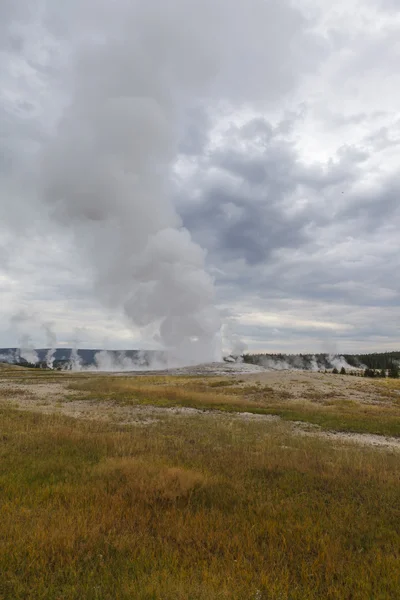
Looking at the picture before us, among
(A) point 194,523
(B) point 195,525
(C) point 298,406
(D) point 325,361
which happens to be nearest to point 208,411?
(C) point 298,406

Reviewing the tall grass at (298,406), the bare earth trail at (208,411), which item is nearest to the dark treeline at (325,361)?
the bare earth trail at (208,411)

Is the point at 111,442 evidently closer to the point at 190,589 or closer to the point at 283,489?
the point at 283,489

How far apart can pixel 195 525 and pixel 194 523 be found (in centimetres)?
12

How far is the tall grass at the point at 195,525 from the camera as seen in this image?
201 inches

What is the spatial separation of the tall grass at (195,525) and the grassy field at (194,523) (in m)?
0.03

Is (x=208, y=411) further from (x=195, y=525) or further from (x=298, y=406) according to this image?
(x=195, y=525)

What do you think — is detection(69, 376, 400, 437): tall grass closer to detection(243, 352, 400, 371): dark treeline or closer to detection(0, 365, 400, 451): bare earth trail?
detection(0, 365, 400, 451): bare earth trail

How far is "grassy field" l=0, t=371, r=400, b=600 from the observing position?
5.10 meters

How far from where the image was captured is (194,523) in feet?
23.3

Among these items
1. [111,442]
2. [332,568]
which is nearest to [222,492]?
[332,568]

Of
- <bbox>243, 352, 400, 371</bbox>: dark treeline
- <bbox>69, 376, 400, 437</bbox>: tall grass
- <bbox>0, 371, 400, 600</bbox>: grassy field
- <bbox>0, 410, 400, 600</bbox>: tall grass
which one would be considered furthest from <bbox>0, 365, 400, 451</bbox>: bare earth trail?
<bbox>243, 352, 400, 371</bbox>: dark treeline

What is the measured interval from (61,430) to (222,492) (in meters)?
10.7

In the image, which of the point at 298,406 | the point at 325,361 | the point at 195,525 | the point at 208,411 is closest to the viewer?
the point at 195,525

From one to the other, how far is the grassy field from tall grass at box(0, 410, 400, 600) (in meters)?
0.03
